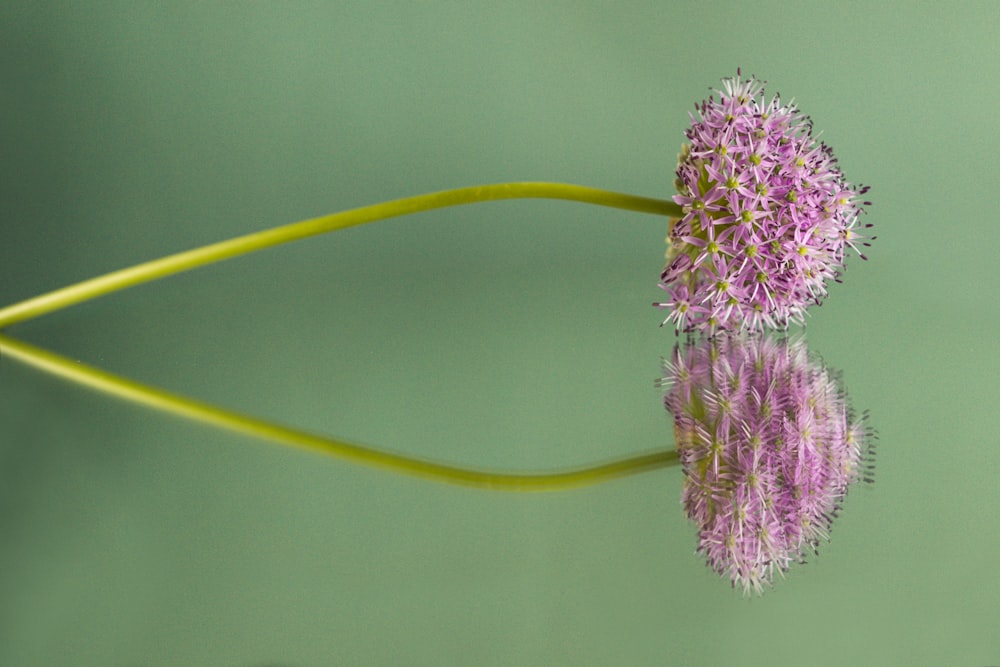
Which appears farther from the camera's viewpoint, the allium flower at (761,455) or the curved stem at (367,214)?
the curved stem at (367,214)

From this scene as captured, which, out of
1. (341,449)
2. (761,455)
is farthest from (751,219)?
(341,449)

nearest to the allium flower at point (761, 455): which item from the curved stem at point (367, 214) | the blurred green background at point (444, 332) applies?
the blurred green background at point (444, 332)

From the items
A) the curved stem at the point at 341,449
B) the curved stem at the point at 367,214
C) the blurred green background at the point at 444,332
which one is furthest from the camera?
the curved stem at the point at 367,214

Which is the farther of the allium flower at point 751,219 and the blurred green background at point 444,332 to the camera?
the allium flower at point 751,219

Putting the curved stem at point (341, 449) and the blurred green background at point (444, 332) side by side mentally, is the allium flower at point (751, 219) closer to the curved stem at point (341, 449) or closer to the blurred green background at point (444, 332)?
the blurred green background at point (444, 332)

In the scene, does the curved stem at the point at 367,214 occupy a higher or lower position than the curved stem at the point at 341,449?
higher

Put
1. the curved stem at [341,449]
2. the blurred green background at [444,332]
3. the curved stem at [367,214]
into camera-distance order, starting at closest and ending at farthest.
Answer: the blurred green background at [444,332]
the curved stem at [341,449]
the curved stem at [367,214]

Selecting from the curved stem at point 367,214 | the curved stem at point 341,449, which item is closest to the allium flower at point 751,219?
the curved stem at point 367,214

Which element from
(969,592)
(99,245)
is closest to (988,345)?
(969,592)
